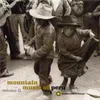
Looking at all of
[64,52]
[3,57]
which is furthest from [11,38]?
[64,52]

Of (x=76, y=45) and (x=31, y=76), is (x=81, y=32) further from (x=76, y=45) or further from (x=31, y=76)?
(x=31, y=76)

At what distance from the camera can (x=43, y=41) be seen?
4023 millimetres

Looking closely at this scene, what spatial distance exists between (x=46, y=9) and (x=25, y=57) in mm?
2437

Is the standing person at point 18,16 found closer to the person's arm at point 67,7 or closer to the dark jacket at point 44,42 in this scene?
the person's arm at point 67,7

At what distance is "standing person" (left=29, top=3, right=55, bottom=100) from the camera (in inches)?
157

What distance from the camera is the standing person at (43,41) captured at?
3979 mm

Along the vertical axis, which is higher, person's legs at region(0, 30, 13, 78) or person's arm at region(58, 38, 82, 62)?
person's arm at region(58, 38, 82, 62)

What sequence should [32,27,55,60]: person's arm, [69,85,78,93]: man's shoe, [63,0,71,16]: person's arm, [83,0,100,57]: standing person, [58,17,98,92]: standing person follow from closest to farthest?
[32,27,55,60]: person's arm → [58,17,98,92]: standing person → [69,85,78,93]: man's shoe → [63,0,71,16]: person's arm → [83,0,100,57]: standing person

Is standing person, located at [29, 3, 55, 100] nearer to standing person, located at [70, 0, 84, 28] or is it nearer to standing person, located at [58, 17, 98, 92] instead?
standing person, located at [58, 17, 98, 92]

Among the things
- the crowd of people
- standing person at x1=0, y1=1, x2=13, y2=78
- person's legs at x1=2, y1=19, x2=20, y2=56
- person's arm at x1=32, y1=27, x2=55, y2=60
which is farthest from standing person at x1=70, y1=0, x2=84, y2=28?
person's arm at x1=32, y1=27, x2=55, y2=60

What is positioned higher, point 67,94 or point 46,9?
point 46,9

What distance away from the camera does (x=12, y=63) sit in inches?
241

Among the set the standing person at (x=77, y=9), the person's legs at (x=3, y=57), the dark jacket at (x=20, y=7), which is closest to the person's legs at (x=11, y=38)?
the dark jacket at (x=20, y=7)

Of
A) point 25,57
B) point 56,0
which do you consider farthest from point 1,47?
point 56,0
